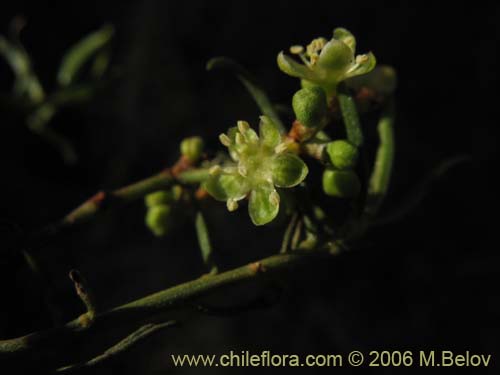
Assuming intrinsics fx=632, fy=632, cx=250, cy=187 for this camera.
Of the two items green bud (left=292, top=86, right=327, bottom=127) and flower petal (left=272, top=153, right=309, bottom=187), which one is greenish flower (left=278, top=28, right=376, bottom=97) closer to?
green bud (left=292, top=86, right=327, bottom=127)

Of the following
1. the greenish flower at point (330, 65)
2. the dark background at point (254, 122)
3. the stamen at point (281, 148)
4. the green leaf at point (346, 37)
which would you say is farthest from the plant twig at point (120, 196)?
the dark background at point (254, 122)

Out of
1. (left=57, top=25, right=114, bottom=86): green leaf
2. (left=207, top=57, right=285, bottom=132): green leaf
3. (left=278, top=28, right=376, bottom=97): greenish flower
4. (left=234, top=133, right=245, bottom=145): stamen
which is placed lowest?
(left=234, top=133, right=245, bottom=145): stamen

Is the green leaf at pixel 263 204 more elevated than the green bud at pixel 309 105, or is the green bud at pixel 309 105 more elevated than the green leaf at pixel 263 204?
the green bud at pixel 309 105

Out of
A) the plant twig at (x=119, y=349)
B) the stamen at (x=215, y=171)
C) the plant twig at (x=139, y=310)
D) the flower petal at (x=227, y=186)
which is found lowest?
the plant twig at (x=119, y=349)

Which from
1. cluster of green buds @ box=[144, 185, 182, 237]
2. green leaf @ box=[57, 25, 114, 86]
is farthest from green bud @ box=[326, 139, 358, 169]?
green leaf @ box=[57, 25, 114, 86]

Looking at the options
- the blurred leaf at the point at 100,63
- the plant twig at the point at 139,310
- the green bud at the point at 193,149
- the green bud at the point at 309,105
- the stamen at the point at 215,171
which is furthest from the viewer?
the blurred leaf at the point at 100,63

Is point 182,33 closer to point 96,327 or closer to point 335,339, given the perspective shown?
point 335,339

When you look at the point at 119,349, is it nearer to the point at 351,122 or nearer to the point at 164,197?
the point at 164,197

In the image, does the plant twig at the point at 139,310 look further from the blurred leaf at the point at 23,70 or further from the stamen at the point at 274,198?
the blurred leaf at the point at 23,70
